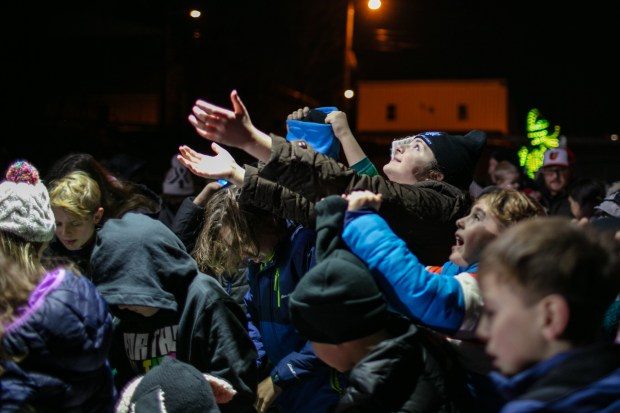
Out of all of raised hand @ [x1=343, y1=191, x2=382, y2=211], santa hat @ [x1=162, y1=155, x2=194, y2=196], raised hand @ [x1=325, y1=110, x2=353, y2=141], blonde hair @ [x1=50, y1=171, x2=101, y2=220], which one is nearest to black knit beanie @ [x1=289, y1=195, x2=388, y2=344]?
raised hand @ [x1=343, y1=191, x2=382, y2=211]

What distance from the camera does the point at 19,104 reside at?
10.6 metres

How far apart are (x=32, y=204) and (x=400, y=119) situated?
44.7 m

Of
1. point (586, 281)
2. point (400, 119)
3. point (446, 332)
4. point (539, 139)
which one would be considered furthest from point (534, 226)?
point (400, 119)

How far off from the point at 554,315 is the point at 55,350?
4.78 feet

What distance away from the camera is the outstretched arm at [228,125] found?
110 inches

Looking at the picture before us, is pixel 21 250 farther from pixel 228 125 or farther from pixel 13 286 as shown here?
pixel 228 125

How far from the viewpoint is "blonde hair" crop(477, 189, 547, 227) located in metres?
2.78

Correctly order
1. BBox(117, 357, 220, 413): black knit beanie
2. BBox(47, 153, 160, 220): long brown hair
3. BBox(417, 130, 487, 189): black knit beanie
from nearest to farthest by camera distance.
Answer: BBox(117, 357, 220, 413): black knit beanie, BBox(417, 130, 487, 189): black knit beanie, BBox(47, 153, 160, 220): long brown hair

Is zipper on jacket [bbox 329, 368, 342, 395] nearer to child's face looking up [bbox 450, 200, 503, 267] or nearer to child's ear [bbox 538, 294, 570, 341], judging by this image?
child's face looking up [bbox 450, 200, 503, 267]

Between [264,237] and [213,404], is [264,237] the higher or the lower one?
the higher one

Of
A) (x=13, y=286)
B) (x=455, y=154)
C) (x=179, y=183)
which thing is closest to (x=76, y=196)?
(x=13, y=286)

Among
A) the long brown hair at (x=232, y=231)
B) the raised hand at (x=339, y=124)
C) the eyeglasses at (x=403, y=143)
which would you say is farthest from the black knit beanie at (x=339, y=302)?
the eyeglasses at (x=403, y=143)

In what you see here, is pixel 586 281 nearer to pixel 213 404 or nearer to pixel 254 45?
pixel 213 404

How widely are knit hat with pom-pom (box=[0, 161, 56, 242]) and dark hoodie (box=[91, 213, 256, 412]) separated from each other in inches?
18.6
